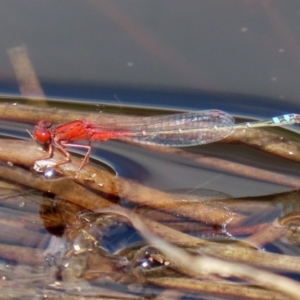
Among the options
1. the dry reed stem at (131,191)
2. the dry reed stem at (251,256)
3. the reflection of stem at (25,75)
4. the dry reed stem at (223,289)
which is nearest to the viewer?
the dry reed stem at (223,289)

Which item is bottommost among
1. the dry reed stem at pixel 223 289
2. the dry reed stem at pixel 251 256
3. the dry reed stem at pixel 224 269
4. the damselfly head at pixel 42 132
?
the dry reed stem at pixel 223 289

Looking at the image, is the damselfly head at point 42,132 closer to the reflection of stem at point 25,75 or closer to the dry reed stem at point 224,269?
the reflection of stem at point 25,75

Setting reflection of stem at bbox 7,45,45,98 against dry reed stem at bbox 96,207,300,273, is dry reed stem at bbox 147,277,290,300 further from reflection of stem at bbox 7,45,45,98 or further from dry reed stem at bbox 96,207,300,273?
reflection of stem at bbox 7,45,45,98

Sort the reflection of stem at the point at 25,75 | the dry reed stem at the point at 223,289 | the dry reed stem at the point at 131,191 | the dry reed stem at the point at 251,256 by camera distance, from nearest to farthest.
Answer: the dry reed stem at the point at 223,289, the dry reed stem at the point at 251,256, the dry reed stem at the point at 131,191, the reflection of stem at the point at 25,75

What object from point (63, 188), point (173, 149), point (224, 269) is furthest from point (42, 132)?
point (224, 269)

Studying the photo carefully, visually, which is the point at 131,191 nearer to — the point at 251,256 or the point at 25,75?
the point at 251,256

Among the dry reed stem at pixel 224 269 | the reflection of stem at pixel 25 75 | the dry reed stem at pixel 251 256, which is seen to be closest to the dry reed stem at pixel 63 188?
the dry reed stem at pixel 224 269

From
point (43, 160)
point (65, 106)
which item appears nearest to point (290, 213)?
point (43, 160)
